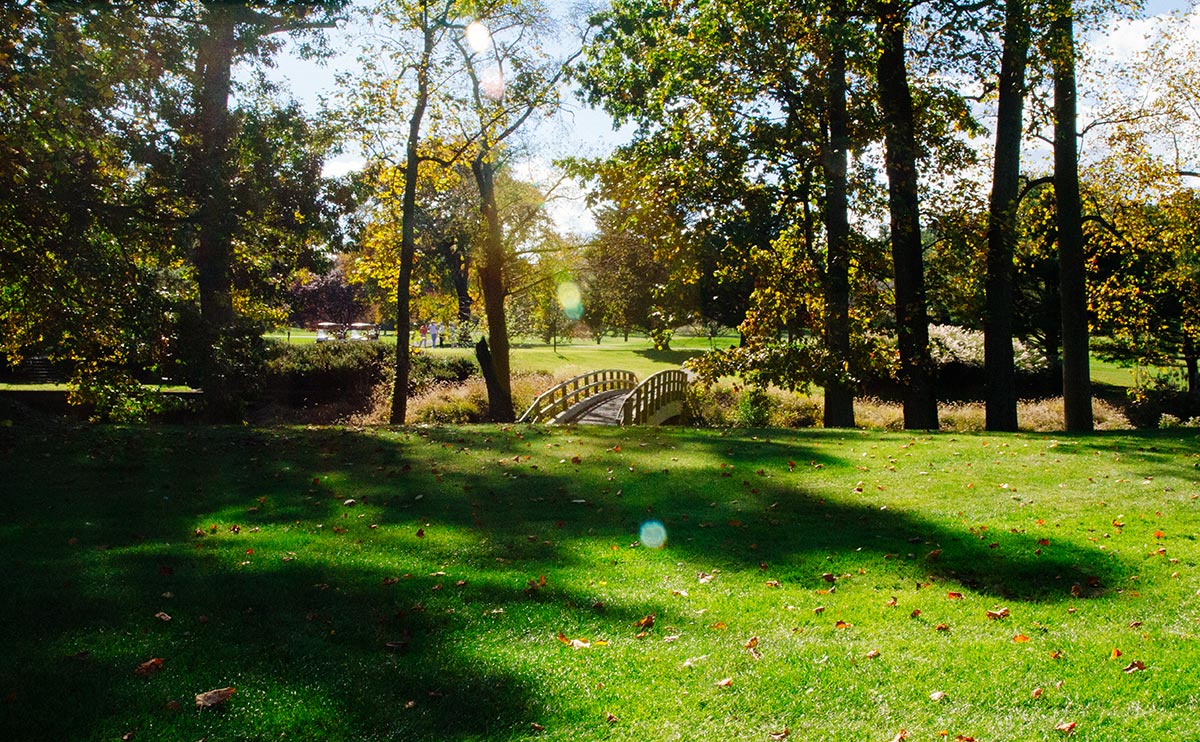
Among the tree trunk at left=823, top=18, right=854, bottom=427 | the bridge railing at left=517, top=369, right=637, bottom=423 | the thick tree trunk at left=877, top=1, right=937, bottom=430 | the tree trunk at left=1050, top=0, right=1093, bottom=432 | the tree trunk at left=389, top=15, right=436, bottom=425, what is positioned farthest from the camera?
the bridge railing at left=517, top=369, right=637, bottom=423

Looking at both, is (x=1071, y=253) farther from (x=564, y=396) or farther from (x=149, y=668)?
(x=149, y=668)

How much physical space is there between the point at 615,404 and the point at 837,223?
12.6 metres

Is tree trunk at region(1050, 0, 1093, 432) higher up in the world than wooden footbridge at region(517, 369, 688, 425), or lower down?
higher up

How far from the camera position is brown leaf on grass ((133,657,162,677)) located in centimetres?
489

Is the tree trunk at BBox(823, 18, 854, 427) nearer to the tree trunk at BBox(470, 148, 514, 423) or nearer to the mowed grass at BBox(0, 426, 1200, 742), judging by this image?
the mowed grass at BBox(0, 426, 1200, 742)

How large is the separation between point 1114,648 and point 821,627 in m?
1.82

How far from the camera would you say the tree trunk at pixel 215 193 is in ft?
44.7

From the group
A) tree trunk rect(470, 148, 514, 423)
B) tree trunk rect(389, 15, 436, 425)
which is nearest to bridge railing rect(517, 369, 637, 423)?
tree trunk rect(470, 148, 514, 423)

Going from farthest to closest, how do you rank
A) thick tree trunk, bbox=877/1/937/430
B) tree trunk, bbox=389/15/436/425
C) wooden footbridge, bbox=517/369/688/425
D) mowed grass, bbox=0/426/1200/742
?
wooden footbridge, bbox=517/369/688/425 < tree trunk, bbox=389/15/436/425 < thick tree trunk, bbox=877/1/937/430 < mowed grass, bbox=0/426/1200/742

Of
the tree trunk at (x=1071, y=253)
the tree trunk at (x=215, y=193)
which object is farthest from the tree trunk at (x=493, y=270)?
the tree trunk at (x=1071, y=253)

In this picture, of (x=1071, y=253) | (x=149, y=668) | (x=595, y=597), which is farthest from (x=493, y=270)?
(x=149, y=668)

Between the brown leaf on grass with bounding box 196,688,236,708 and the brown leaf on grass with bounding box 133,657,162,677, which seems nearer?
the brown leaf on grass with bounding box 196,688,236,708

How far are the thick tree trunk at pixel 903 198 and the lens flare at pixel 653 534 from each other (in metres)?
9.92

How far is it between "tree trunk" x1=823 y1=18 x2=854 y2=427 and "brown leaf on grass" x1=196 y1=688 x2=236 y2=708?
44.6 ft
